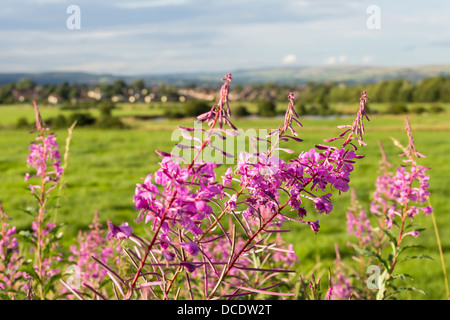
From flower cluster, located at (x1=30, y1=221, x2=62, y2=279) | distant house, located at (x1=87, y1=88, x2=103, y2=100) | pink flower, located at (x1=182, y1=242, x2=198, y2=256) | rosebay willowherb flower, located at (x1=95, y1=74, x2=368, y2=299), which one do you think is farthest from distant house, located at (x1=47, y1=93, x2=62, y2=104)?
pink flower, located at (x1=182, y1=242, x2=198, y2=256)

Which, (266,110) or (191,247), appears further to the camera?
(266,110)

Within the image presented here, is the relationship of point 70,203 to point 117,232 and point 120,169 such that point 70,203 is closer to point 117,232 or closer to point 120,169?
point 120,169

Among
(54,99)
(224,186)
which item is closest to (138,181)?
(224,186)

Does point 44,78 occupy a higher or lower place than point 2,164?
higher

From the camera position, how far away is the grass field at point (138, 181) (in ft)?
35.3

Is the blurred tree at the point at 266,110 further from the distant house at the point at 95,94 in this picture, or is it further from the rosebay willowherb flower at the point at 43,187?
the rosebay willowherb flower at the point at 43,187

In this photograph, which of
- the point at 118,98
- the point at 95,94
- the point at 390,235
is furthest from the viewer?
the point at 95,94

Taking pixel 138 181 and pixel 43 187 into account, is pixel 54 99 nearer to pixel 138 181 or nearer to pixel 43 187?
pixel 138 181

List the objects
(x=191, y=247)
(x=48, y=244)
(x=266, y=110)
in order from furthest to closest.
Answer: (x=266, y=110), (x=48, y=244), (x=191, y=247)

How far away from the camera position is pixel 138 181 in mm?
22625

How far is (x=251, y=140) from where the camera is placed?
1.60 m

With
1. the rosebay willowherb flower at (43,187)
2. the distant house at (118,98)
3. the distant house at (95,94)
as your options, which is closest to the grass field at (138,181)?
the rosebay willowherb flower at (43,187)
